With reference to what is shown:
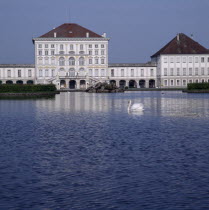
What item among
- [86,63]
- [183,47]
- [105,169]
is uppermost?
[183,47]

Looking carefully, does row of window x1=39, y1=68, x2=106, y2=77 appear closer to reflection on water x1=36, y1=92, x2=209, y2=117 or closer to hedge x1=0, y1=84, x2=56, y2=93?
hedge x1=0, y1=84, x2=56, y2=93

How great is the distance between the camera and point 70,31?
108m

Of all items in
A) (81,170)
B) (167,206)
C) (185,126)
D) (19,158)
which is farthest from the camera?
(185,126)

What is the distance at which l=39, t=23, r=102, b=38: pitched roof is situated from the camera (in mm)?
107312

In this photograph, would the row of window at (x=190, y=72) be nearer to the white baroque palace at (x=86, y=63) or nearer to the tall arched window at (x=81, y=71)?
the white baroque palace at (x=86, y=63)

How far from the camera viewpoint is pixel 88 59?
109062 mm

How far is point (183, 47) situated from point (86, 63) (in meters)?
21.6

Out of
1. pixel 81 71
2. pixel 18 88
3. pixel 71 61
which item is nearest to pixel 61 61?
pixel 71 61

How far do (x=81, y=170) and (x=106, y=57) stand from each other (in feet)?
327

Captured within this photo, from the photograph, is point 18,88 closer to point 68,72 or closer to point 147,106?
point 147,106

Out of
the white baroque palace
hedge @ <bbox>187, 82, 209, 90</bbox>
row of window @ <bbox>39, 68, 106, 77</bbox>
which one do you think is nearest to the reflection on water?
hedge @ <bbox>187, 82, 209, 90</bbox>

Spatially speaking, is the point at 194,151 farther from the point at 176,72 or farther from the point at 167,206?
the point at 176,72

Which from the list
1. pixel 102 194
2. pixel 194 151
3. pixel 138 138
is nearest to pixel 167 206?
pixel 102 194

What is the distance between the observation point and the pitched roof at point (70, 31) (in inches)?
4225
